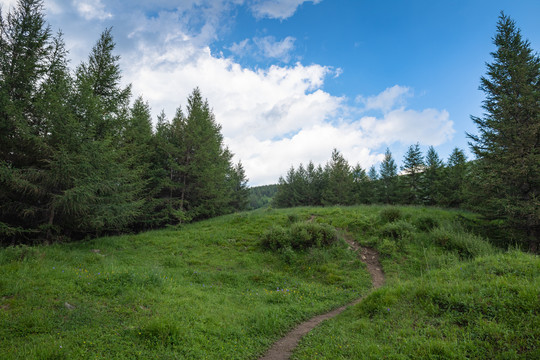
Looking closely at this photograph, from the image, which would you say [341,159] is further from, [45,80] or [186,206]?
[45,80]

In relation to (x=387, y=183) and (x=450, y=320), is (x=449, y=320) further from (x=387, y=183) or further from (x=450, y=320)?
(x=387, y=183)

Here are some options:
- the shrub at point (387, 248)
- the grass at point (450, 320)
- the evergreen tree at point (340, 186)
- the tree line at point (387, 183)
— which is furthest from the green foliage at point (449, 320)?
the evergreen tree at point (340, 186)

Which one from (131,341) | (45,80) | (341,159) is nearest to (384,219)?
(131,341)

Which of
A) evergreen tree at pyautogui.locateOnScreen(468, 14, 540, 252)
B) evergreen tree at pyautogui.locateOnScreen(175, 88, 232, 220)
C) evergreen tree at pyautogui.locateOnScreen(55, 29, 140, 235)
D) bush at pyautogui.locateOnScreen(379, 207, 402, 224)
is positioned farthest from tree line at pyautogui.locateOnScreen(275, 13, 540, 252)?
evergreen tree at pyautogui.locateOnScreen(55, 29, 140, 235)

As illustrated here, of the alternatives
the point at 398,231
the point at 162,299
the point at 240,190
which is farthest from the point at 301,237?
the point at 240,190

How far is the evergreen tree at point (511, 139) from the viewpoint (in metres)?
11.4

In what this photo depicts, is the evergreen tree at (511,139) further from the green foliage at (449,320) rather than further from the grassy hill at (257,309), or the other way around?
the green foliage at (449,320)

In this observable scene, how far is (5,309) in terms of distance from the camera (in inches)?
191

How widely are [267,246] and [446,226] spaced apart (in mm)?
10773

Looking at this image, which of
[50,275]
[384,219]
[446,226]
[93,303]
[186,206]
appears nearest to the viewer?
[93,303]

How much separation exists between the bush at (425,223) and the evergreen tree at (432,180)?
64.0ft

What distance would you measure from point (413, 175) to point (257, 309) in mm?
34436

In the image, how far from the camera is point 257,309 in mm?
6699

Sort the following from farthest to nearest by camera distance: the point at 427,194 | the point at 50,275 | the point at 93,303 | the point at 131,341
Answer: the point at 427,194 → the point at 50,275 → the point at 93,303 → the point at 131,341
